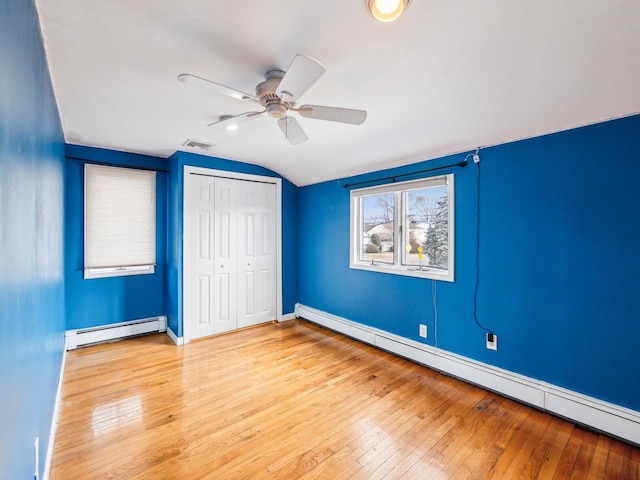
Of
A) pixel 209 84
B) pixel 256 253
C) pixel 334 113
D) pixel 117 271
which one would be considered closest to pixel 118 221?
pixel 117 271

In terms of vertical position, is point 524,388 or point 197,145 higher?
point 197,145

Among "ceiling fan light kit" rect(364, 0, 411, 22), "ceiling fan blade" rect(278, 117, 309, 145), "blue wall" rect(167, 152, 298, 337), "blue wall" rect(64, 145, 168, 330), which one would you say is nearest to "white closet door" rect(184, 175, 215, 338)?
"blue wall" rect(167, 152, 298, 337)

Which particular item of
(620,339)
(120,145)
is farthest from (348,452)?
(120,145)

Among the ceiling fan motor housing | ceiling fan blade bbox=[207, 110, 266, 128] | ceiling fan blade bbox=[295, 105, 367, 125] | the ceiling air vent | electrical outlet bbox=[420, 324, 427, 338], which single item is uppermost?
the ceiling air vent

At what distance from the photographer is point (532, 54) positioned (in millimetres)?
1563

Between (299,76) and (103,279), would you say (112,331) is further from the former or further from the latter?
(299,76)

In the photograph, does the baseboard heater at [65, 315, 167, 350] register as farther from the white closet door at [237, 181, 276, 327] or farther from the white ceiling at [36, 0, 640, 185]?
the white ceiling at [36, 0, 640, 185]

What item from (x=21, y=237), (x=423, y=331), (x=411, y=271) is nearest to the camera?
(x=21, y=237)

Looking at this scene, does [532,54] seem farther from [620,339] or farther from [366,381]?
[366,381]

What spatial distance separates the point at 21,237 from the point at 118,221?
117 inches

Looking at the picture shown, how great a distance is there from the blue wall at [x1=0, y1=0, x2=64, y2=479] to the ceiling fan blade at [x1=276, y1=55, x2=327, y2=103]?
3.23 feet

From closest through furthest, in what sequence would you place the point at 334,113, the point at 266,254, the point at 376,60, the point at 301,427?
the point at 376,60 < the point at 334,113 < the point at 301,427 < the point at 266,254

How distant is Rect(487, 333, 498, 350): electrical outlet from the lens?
2.58 meters

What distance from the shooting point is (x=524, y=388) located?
7.83 feet
